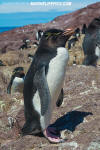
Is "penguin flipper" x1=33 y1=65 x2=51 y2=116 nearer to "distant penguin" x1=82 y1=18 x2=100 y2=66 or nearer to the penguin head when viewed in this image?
the penguin head

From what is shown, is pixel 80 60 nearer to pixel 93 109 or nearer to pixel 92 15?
pixel 93 109

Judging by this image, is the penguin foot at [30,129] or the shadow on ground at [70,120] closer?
the penguin foot at [30,129]

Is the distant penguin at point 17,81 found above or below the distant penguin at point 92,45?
below

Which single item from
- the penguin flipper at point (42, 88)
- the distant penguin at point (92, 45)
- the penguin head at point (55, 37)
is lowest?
the distant penguin at point (92, 45)

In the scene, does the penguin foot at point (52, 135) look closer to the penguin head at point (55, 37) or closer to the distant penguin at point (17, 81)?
the penguin head at point (55, 37)

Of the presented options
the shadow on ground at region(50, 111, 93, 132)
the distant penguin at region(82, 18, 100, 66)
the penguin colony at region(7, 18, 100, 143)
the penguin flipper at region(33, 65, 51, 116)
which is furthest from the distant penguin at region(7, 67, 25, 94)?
the penguin flipper at region(33, 65, 51, 116)

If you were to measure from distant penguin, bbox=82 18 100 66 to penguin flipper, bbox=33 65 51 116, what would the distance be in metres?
8.02

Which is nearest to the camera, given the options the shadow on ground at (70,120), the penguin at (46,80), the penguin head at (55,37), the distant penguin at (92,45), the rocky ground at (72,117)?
the rocky ground at (72,117)

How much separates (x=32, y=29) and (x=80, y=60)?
86.7ft

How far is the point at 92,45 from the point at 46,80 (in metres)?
8.14

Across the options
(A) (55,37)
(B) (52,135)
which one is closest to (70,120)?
(B) (52,135)

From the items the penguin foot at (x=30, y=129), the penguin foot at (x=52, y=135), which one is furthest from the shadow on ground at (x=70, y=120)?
the penguin foot at (x=30, y=129)

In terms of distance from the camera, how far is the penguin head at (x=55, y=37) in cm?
429

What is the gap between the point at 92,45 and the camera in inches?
472
